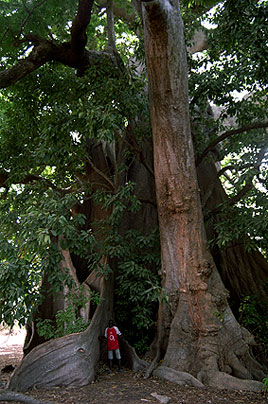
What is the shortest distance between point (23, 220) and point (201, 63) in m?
4.80

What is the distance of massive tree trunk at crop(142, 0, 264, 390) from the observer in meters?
5.94

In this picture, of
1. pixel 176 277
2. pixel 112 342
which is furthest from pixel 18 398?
pixel 176 277

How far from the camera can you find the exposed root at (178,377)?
5.59 m

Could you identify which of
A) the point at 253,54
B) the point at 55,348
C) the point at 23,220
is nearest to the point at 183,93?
the point at 253,54

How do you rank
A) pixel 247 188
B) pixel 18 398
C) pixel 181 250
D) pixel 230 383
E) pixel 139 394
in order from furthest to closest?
1. pixel 247 188
2. pixel 181 250
3. pixel 230 383
4. pixel 139 394
5. pixel 18 398

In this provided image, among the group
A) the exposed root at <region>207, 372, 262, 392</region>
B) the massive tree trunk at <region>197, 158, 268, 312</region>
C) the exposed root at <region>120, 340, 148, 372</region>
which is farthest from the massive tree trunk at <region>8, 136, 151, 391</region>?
the massive tree trunk at <region>197, 158, 268, 312</region>

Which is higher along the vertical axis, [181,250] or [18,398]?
[181,250]

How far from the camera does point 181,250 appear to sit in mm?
6273

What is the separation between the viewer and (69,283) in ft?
19.0

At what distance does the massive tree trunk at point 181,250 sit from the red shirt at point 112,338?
0.81 m

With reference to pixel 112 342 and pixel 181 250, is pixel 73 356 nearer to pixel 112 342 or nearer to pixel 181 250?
pixel 112 342

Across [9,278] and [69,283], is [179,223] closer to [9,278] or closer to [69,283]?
[69,283]

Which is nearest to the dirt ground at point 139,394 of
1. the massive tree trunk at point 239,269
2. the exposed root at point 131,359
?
the exposed root at point 131,359

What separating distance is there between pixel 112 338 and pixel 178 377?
154 cm
